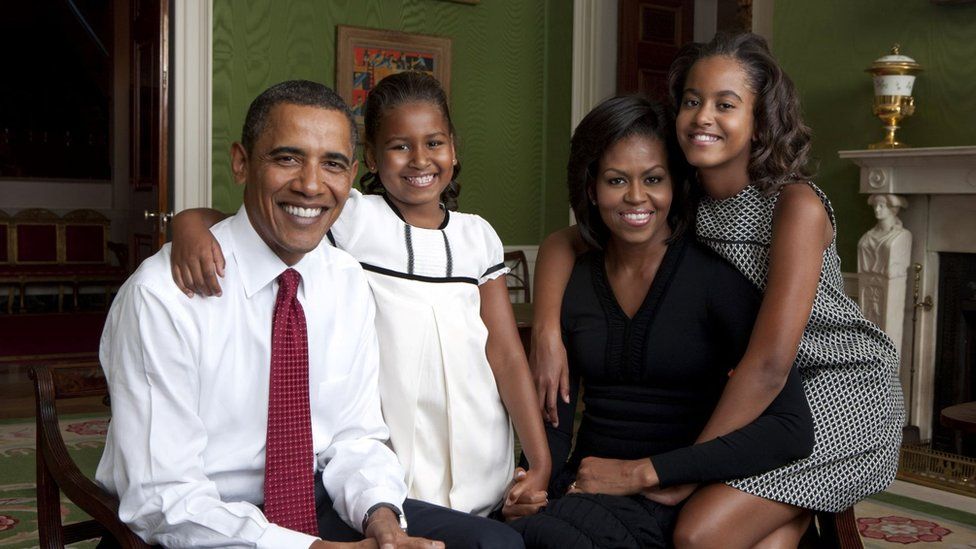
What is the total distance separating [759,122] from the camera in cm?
197

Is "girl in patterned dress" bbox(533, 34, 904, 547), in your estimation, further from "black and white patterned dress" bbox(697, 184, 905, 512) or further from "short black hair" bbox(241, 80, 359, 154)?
"short black hair" bbox(241, 80, 359, 154)

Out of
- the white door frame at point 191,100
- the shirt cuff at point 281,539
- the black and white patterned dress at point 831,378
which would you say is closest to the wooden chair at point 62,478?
the shirt cuff at point 281,539

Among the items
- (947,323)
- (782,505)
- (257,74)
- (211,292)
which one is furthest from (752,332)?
(257,74)

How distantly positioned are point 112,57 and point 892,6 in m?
8.49

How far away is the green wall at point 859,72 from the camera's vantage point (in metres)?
4.70

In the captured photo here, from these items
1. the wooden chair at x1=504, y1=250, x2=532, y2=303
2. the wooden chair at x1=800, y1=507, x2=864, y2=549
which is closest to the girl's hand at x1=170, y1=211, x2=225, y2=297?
the wooden chair at x1=800, y1=507, x2=864, y2=549

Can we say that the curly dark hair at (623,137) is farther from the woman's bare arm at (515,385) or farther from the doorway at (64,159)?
the doorway at (64,159)

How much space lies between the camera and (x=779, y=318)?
1723mm

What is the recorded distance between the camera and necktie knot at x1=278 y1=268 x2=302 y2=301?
167 centimetres

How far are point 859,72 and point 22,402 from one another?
16.5 ft

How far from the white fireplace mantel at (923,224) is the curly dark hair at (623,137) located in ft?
10.5

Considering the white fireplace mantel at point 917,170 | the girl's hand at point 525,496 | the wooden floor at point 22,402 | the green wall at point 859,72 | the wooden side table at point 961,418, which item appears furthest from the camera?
the wooden floor at point 22,402

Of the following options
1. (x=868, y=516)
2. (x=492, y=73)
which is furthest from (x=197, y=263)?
(x=492, y=73)

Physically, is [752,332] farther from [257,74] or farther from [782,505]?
[257,74]
